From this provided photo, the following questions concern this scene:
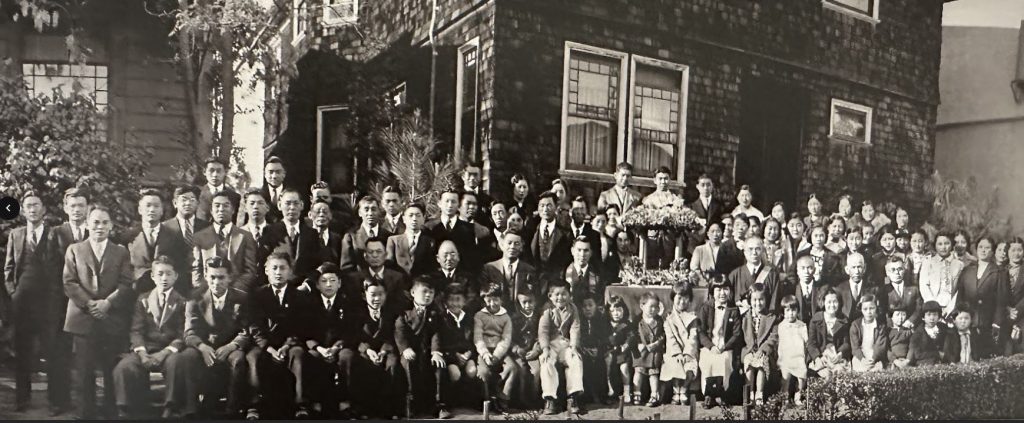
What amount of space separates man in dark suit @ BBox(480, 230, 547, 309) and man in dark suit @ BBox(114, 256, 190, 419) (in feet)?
5.53

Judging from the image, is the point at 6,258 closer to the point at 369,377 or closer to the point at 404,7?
the point at 369,377

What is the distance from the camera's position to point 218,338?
380 centimetres

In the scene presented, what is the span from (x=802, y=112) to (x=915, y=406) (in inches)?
84.9

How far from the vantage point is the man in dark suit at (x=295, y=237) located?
385 centimetres

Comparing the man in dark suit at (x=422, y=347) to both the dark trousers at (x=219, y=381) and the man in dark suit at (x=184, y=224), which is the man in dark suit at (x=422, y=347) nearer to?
the dark trousers at (x=219, y=381)

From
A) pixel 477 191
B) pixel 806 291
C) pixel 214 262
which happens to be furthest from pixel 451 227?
pixel 806 291

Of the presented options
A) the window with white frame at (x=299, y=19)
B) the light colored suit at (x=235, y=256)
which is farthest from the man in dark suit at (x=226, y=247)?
the window with white frame at (x=299, y=19)

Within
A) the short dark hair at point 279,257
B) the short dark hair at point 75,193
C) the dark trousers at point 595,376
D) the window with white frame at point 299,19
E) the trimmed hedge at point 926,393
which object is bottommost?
Answer: the trimmed hedge at point 926,393

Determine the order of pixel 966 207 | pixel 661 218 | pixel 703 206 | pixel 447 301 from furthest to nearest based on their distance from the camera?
pixel 966 207
pixel 703 206
pixel 661 218
pixel 447 301

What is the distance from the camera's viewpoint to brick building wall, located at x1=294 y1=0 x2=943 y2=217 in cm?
409

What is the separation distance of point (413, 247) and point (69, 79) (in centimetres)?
203

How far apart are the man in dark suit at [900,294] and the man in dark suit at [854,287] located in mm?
161

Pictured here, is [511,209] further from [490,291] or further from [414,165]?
[414,165]

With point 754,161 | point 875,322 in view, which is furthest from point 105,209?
point 875,322
